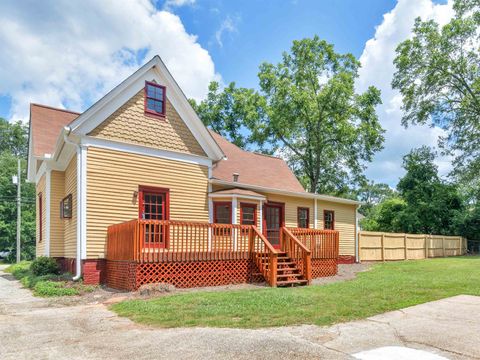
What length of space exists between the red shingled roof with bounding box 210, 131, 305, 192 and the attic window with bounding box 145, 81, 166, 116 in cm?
368

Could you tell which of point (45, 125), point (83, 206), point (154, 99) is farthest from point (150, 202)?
point (45, 125)

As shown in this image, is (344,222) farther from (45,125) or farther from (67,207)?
(45,125)

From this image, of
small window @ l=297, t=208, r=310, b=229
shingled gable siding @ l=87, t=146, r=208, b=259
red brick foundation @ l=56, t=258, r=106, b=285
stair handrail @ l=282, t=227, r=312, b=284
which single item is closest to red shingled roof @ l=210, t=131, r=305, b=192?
small window @ l=297, t=208, r=310, b=229

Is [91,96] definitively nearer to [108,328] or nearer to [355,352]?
[108,328]

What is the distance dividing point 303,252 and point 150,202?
208 inches

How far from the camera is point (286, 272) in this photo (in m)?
12.2

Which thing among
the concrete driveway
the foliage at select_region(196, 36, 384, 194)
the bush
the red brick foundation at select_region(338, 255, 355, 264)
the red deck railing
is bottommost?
the red brick foundation at select_region(338, 255, 355, 264)

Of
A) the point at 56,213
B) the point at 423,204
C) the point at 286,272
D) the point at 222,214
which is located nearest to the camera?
the point at 286,272

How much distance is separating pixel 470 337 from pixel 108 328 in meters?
5.48

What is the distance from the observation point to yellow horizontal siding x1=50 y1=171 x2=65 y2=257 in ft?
46.9

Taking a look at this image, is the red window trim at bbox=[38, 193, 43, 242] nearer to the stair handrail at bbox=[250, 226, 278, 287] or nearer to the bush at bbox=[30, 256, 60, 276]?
the bush at bbox=[30, 256, 60, 276]

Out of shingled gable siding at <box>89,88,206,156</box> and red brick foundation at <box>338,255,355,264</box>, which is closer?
shingled gable siding at <box>89,88,206,156</box>

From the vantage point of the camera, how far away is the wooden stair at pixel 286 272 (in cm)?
1171

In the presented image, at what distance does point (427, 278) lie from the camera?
1252 cm
